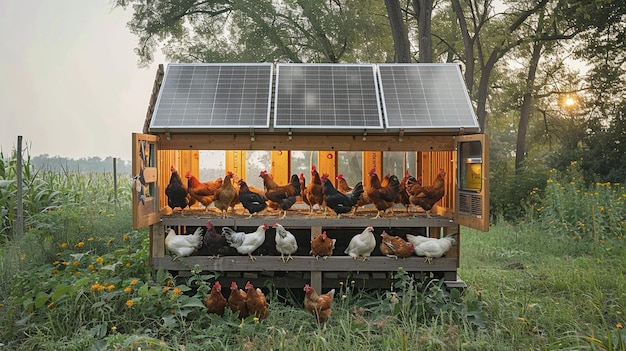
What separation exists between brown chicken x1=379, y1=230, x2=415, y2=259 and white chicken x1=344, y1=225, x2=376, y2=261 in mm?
179

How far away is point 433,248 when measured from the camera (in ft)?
24.8

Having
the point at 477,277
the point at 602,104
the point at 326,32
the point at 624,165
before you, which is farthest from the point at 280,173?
the point at 602,104

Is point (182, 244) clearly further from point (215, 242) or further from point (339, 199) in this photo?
point (339, 199)

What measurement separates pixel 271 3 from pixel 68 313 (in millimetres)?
18260

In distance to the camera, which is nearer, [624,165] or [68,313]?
[68,313]

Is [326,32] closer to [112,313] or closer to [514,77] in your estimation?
[514,77]

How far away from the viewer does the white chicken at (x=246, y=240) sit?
7.48 m

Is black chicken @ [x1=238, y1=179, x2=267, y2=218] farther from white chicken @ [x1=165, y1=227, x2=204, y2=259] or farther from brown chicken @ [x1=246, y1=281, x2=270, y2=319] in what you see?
brown chicken @ [x1=246, y1=281, x2=270, y2=319]

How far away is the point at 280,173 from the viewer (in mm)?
9633

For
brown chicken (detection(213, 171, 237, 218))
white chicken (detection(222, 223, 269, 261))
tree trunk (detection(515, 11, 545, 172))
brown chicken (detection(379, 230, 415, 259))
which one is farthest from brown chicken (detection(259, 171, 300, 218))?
tree trunk (detection(515, 11, 545, 172))

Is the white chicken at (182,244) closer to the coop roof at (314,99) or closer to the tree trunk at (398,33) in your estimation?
the coop roof at (314,99)

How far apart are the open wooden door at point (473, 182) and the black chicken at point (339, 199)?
4.07ft

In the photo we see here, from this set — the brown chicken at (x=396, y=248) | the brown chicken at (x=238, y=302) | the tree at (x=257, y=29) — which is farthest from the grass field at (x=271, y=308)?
the tree at (x=257, y=29)

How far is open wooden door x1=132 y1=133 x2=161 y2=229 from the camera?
22.6 ft
